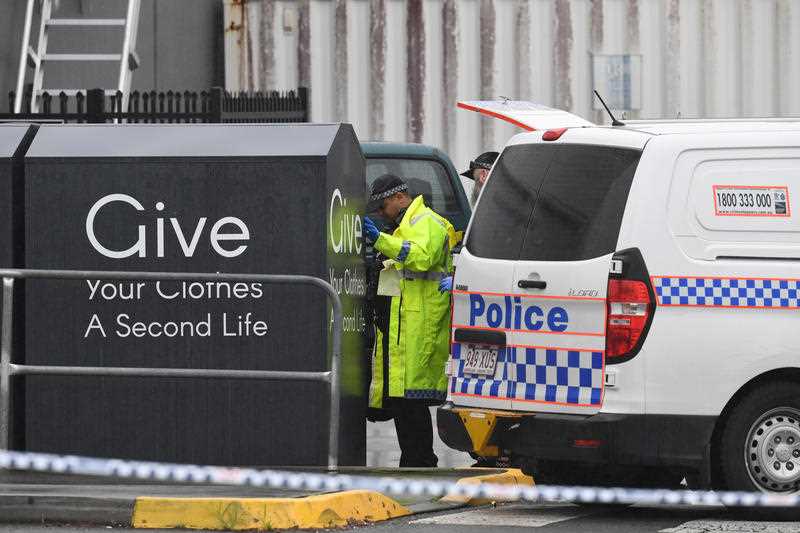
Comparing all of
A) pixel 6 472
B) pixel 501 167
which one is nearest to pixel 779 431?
pixel 501 167

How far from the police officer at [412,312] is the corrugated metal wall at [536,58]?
539 cm

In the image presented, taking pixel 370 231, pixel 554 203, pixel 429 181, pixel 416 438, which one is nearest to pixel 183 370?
pixel 554 203

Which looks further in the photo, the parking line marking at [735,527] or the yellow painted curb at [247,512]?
the parking line marking at [735,527]

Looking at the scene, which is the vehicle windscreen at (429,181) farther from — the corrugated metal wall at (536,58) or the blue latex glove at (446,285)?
the blue latex glove at (446,285)

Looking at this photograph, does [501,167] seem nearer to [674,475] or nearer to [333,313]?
[333,313]

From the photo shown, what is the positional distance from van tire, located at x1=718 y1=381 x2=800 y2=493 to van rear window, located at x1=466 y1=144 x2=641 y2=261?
2.97ft

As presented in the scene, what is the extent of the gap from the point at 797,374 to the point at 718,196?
83 cm

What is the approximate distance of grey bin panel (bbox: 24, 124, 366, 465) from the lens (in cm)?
826

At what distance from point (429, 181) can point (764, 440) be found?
5216mm

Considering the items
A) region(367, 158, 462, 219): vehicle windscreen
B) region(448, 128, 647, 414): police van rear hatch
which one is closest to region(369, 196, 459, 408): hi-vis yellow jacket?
region(448, 128, 647, 414): police van rear hatch

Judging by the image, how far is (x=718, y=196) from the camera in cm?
767

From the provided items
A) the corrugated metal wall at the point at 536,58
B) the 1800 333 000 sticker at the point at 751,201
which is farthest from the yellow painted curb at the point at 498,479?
the corrugated metal wall at the point at 536,58

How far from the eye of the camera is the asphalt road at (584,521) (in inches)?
287

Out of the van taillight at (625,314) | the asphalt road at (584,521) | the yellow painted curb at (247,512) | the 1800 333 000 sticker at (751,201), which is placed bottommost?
the asphalt road at (584,521)
